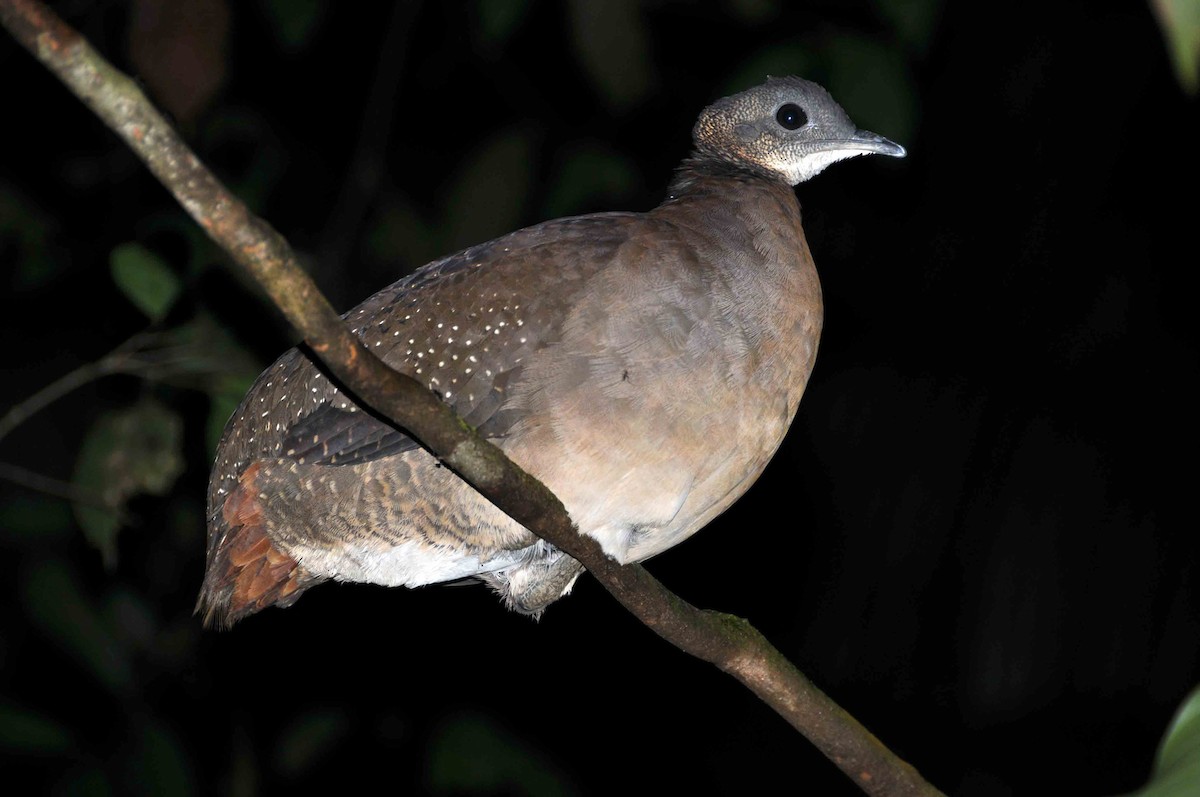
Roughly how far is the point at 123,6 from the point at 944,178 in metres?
3.75

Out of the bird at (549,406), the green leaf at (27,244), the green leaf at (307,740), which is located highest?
the bird at (549,406)

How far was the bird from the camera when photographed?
94.8 inches

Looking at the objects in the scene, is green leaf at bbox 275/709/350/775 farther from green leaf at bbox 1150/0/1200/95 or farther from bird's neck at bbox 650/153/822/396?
green leaf at bbox 1150/0/1200/95

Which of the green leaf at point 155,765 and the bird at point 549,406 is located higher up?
the bird at point 549,406

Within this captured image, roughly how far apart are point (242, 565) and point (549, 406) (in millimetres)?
848

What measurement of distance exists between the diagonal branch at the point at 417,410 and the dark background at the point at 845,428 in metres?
2.84

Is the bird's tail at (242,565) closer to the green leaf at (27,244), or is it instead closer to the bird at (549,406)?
the bird at (549,406)

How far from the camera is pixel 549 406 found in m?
2.42

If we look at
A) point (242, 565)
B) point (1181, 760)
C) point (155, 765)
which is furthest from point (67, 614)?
point (1181, 760)

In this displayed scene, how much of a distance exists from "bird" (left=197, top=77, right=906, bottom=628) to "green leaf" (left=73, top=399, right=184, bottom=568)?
0.86 metres

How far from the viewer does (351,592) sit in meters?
6.34

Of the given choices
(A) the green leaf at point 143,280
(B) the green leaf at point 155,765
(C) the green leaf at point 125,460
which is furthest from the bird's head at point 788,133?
(B) the green leaf at point 155,765

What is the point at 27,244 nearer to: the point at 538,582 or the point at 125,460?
the point at 125,460

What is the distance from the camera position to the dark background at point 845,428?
5.12 m
